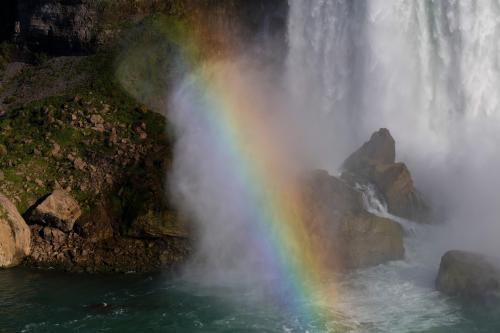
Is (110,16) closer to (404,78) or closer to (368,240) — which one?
(404,78)

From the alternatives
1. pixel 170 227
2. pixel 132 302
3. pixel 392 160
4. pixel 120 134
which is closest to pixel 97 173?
pixel 120 134

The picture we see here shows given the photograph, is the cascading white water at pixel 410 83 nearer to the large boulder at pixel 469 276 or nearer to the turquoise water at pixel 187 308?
the large boulder at pixel 469 276

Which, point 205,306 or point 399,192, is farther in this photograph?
point 399,192

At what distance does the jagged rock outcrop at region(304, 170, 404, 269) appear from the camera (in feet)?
135

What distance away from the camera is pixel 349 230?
41719 mm

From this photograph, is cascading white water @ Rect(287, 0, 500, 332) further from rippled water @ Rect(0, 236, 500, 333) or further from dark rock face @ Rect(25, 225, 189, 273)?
dark rock face @ Rect(25, 225, 189, 273)

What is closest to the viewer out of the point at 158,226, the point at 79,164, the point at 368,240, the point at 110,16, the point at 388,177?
the point at 368,240

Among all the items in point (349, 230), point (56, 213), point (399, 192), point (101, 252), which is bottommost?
point (101, 252)

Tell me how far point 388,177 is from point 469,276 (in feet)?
48.3

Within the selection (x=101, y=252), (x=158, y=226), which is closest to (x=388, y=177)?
(x=158, y=226)

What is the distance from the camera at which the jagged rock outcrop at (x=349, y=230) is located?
41.1 meters

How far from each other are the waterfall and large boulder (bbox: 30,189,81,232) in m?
25.2

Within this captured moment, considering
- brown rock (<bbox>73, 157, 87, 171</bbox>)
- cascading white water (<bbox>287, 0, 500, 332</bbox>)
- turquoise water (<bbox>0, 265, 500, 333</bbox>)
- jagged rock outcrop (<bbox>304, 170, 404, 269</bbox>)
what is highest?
cascading white water (<bbox>287, 0, 500, 332</bbox>)

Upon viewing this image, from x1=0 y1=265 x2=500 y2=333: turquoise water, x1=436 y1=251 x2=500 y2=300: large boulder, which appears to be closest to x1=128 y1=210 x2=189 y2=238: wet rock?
x1=0 y1=265 x2=500 y2=333: turquoise water
